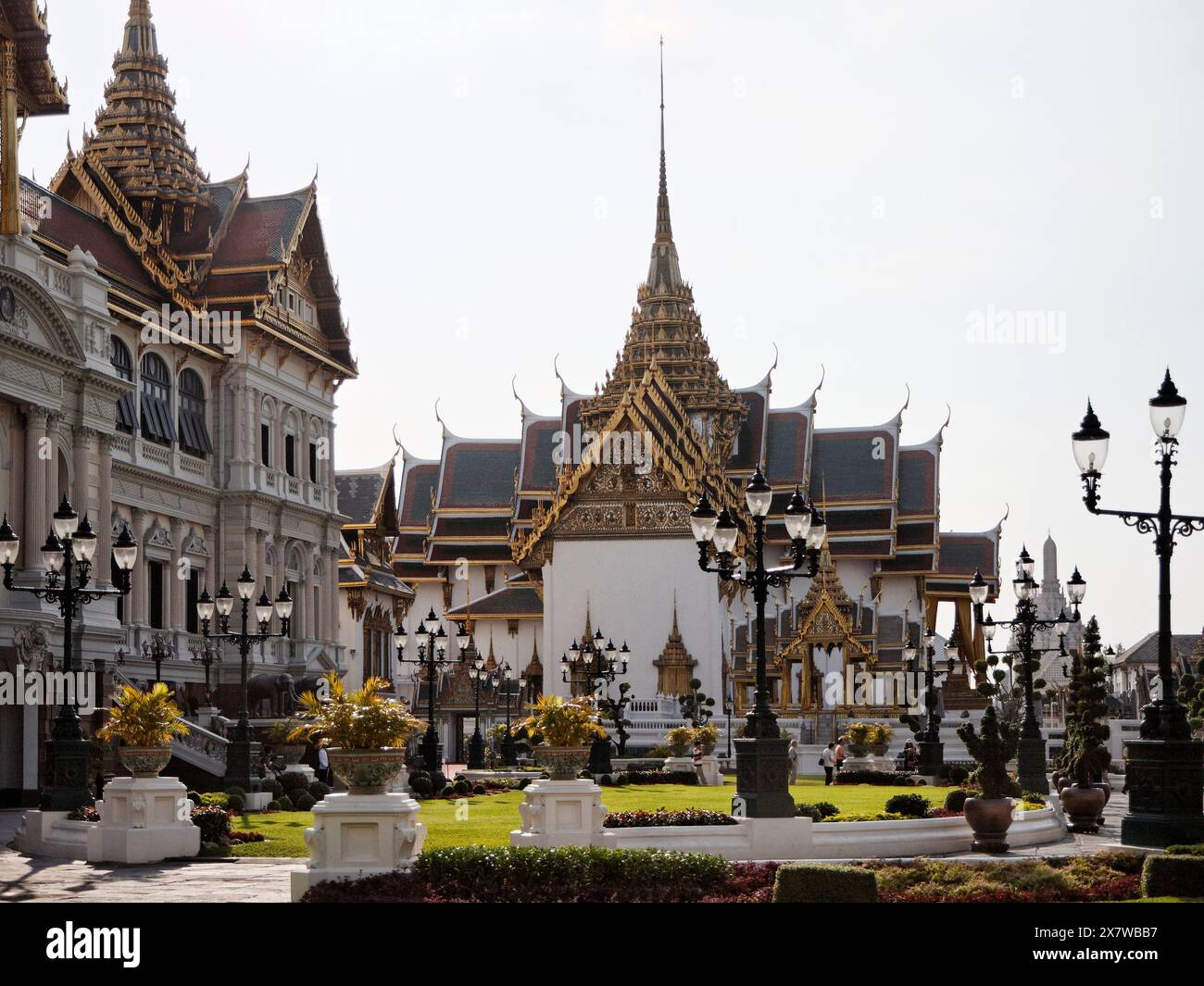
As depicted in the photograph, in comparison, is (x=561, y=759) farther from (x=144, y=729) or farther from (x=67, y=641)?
(x=67, y=641)

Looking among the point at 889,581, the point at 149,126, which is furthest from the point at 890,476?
the point at 149,126

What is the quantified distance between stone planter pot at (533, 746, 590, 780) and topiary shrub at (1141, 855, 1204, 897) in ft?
22.6

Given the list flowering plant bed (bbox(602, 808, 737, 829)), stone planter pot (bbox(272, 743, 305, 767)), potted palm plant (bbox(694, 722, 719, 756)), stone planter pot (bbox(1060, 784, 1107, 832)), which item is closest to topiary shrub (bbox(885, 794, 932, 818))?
stone planter pot (bbox(1060, 784, 1107, 832))

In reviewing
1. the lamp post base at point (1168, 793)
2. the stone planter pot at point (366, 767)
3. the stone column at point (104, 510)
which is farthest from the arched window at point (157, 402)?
the lamp post base at point (1168, 793)

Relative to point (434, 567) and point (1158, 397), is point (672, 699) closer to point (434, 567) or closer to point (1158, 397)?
point (434, 567)

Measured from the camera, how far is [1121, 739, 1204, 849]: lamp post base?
55.4 feet

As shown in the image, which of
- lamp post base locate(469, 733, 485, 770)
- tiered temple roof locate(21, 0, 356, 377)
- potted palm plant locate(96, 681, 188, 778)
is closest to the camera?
potted palm plant locate(96, 681, 188, 778)

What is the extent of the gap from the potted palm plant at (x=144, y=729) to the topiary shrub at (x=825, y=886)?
10.4 metres

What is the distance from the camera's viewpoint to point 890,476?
7531 cm

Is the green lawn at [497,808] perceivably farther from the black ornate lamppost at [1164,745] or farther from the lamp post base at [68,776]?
the black ornate lamppost at [1164,745]

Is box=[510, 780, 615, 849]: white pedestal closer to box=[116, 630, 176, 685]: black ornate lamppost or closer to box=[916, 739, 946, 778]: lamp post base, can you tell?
box=[916, 739, 946, 778]: lamp post base

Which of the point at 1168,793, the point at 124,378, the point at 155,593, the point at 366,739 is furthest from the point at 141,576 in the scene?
the point at 1168,793

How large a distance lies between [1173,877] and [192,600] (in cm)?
3846
